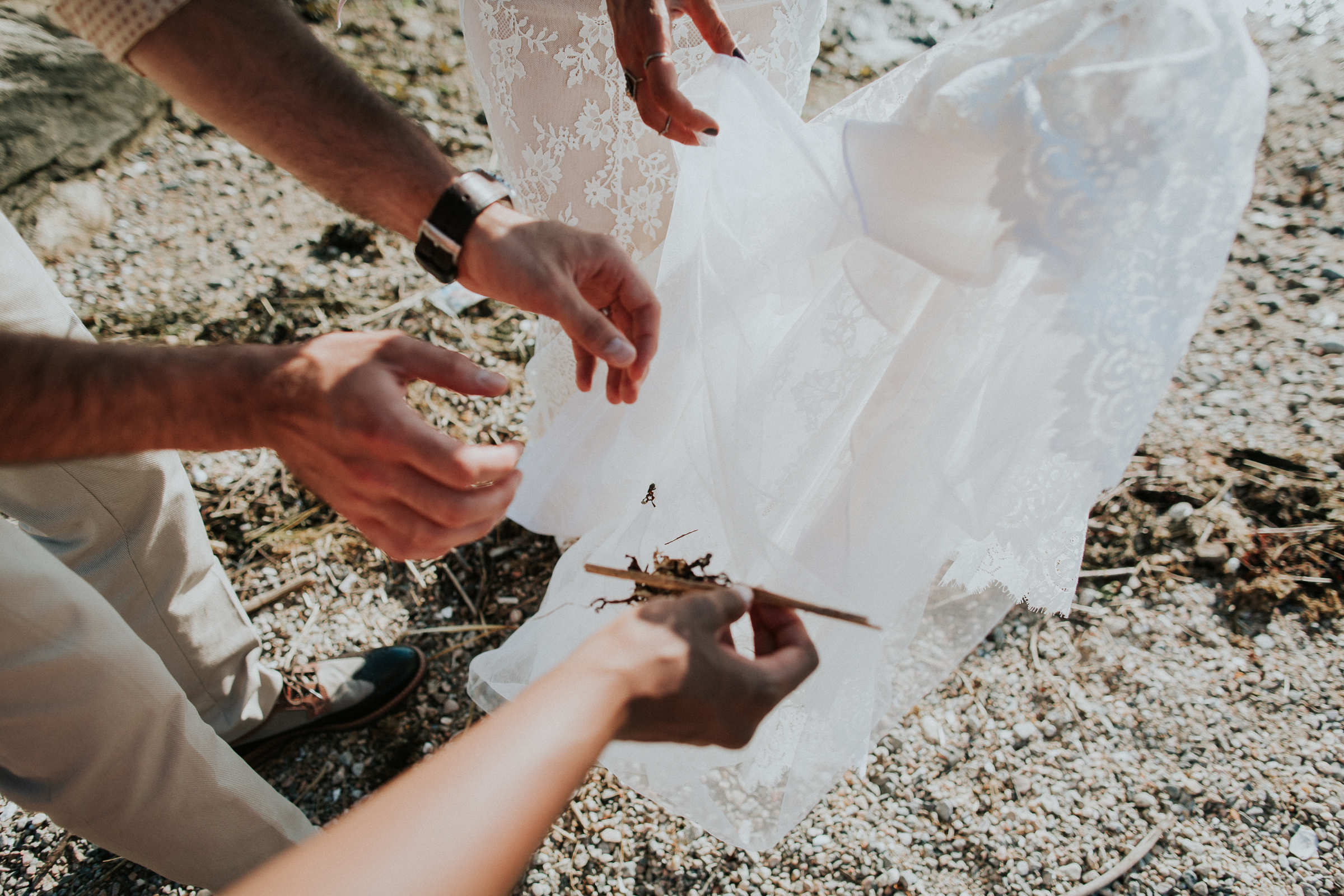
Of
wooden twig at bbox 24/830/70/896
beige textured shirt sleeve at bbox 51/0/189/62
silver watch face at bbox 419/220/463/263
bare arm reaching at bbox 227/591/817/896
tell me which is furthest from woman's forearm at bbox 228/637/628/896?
wooden twig at bbox 24/830/70/896

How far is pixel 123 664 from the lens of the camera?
117 centimetres

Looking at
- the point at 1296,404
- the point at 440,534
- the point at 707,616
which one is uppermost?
the point at 440,534

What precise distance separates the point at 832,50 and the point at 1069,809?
3.94 m

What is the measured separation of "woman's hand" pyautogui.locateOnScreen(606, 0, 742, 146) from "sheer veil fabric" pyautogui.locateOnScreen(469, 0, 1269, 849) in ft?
0.22

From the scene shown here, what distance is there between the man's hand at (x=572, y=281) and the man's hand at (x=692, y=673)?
17.7 inches

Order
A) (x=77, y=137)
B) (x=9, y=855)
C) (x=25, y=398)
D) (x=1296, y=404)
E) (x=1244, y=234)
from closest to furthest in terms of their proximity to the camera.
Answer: (x=25, y=398) → (x=9, y=855) → (x=1296, y=404) → (x=1244, y=234) → (x=77, y=137)

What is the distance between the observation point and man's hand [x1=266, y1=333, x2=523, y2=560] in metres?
0.89

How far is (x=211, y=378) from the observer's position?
3.12 feet

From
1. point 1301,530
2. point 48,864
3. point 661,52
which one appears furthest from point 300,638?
point 1301,530

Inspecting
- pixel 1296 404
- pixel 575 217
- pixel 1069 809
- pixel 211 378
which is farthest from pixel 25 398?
pixel 1296 404

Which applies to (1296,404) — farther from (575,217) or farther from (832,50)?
(832,50)

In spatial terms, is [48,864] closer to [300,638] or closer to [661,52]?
[300,638]

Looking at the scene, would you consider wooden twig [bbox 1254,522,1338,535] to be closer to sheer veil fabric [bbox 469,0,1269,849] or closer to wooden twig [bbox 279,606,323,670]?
sheer veil fabric [bbox 469,0,1269,849]

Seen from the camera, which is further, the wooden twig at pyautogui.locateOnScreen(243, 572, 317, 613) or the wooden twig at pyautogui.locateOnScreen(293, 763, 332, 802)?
the wooden twig at pyautogui.locateOnScreen(243, 572, 317, 613)
